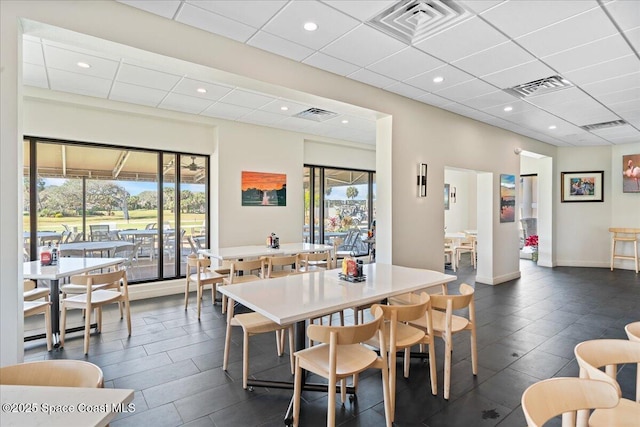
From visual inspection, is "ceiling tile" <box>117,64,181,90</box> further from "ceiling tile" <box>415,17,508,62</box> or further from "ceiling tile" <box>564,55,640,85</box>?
"ceiling tile" <box>564,55,640,85</box>

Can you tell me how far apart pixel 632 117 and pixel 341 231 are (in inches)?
A: 235

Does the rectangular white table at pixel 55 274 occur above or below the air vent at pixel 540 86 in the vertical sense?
below

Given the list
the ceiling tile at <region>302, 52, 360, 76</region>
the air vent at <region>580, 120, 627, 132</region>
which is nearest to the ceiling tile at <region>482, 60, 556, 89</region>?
the ceiling tile at <region>302, 52, 360, 76</region>

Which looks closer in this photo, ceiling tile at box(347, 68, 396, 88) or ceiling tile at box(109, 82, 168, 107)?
ceiling tile at box(347, 68, 396, 88)

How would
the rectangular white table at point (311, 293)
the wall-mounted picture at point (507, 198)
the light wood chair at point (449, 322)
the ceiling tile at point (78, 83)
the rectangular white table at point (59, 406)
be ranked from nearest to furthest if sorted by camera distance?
the rectangular white table at point (59, 406) < the rectangular white table at point (311, 293) < the light wood chair at point (449, 322) < the ceiling tile at point (78, 83) < the wall-mounted picture at point (507, 198)

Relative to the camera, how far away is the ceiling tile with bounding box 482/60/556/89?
3.65 m

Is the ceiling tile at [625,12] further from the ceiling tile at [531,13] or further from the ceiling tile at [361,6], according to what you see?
the ceiling tile at [361,6]

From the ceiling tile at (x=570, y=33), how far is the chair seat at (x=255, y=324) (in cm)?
348

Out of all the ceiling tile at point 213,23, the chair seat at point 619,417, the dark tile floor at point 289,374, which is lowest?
the dark tile floor at point 289,374

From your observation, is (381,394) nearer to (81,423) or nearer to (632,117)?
(81,423)

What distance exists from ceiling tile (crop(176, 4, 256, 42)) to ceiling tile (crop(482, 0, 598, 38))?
2.08 m

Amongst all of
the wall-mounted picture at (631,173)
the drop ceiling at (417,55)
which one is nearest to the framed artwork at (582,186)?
the wall-mounted picture at (631,173)

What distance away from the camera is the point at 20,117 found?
222 cm

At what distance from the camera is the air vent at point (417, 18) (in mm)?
2627
